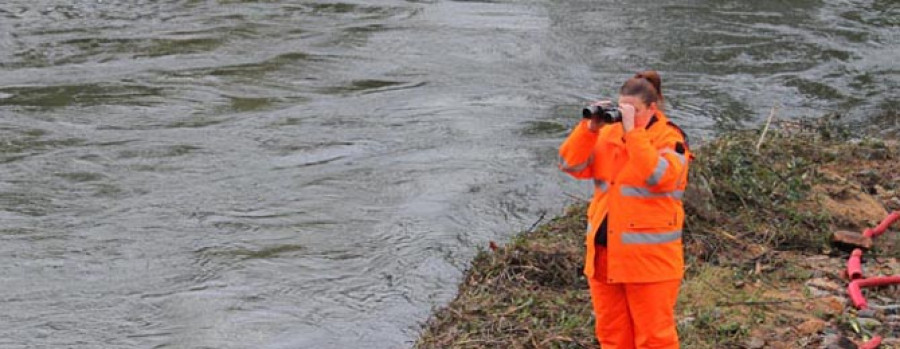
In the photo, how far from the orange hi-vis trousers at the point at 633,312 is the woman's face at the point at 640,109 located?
0.58 meters

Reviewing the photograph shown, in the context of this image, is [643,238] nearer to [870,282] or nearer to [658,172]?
[658,172]

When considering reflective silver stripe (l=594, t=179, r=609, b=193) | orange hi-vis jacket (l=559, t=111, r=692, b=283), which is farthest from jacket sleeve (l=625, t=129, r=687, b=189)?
reflective silver stripe (l=594, t=179, r=609, b=193)

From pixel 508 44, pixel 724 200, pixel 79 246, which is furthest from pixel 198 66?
pixel 724 200

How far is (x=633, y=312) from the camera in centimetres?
546

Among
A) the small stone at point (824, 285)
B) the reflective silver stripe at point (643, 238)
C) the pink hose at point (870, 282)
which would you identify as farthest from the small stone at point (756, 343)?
the reflective silver stripe at point (643, 238)

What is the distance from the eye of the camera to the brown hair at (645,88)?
17.5ft

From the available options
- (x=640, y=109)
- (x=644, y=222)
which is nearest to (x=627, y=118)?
(x=640, y=109)

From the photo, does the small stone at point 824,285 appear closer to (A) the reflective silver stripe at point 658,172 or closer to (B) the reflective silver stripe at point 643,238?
(B) the reflective silver stripe at point 643,238

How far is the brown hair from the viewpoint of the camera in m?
5.34

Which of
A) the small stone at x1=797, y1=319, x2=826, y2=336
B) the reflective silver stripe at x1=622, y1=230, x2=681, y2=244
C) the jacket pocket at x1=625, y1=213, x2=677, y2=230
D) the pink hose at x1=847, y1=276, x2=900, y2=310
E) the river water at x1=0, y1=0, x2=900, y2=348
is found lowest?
the river water at x1=0, y1=0, x2=900, y2=348

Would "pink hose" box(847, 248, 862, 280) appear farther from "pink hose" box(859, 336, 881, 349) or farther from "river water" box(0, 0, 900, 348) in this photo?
"river water" box(0, 0, 900, 348)

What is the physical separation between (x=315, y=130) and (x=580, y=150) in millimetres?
7176

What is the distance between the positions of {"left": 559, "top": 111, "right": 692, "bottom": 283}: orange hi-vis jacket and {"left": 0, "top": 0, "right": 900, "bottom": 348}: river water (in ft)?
7.42

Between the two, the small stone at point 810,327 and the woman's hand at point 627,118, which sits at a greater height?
the woman's hand at point 627,118
